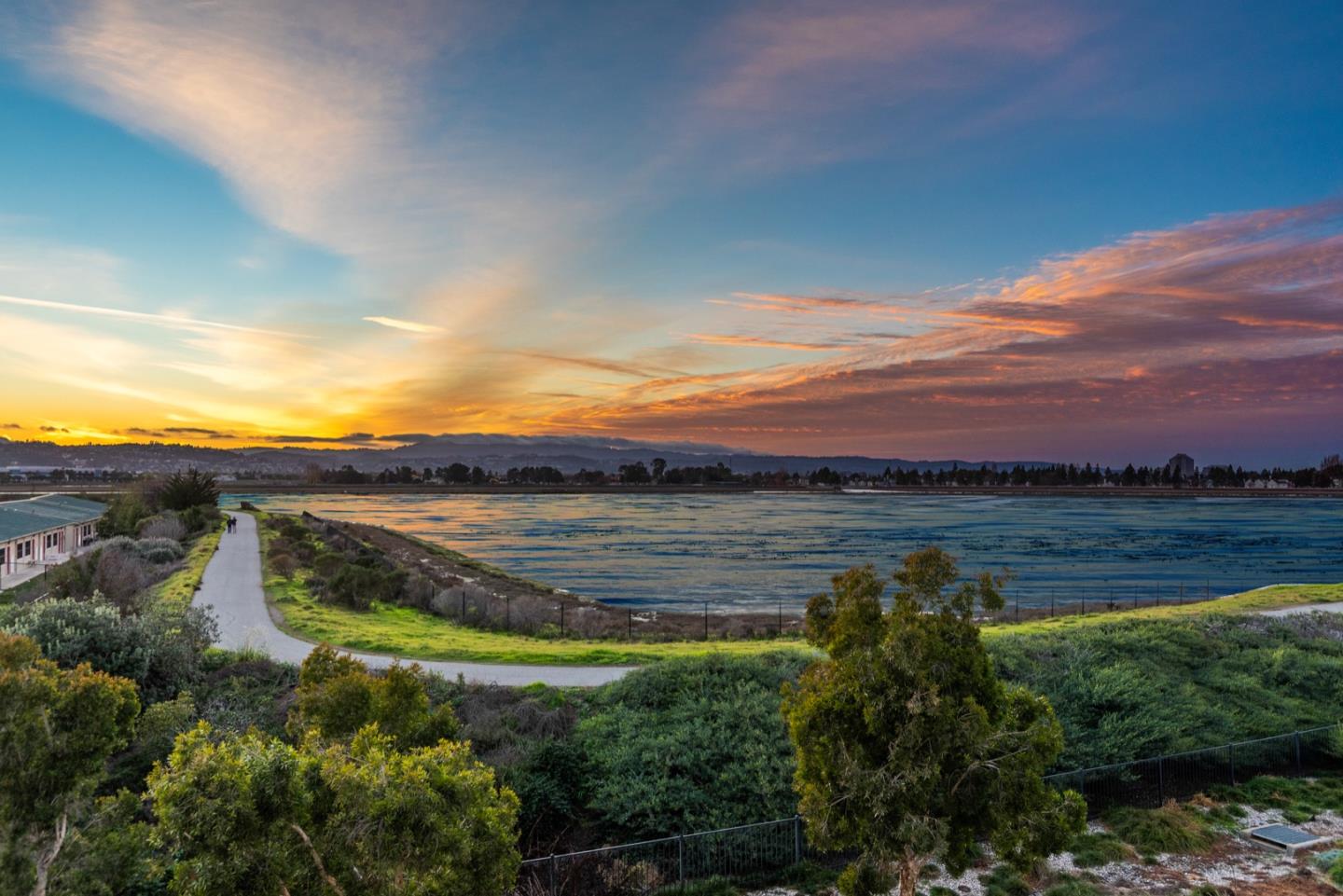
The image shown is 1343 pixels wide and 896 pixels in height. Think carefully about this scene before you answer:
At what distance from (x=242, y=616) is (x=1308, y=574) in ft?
267

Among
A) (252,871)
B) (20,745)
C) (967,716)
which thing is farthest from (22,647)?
(967,716)

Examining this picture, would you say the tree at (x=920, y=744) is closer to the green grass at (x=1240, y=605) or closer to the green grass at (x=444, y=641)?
the green grass at (x=444, y=641)

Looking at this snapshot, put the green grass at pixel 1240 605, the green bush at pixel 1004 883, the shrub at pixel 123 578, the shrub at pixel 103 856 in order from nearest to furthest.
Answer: the shrub at pixel 103 856 → the green bush at pixel 1004 883 → the shrub at pixel 123 578 → the green grass at pixel 1240 605

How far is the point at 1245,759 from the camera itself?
18.0 meters

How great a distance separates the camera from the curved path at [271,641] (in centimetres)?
2180

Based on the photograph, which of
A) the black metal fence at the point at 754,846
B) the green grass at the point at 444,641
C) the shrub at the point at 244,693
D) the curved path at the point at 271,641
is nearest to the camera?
the black metal fence at the point at 754,846

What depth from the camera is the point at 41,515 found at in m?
54.1

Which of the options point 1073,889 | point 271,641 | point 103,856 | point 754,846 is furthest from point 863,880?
point 271,641

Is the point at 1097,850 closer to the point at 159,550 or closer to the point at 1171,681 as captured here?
the point at 1171,681

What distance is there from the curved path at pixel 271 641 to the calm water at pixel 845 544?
878 inches

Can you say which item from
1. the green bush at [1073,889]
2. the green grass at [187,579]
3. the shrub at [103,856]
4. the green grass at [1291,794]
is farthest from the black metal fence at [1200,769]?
the green grass at [187,579]

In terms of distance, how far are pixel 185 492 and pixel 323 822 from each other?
79.5 metres

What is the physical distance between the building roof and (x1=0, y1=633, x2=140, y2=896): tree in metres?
44.6

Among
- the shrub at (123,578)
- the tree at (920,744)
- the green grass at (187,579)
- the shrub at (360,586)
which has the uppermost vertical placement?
the tree at (920,744)
